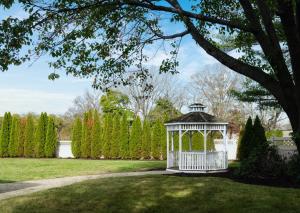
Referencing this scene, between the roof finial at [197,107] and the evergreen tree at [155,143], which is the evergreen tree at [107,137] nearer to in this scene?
the evergreen tree at [155,143]

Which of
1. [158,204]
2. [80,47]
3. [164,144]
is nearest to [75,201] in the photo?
[158,204]

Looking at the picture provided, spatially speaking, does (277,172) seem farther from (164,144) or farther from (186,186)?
(164,144)

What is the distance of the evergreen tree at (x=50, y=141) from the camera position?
2871 cm

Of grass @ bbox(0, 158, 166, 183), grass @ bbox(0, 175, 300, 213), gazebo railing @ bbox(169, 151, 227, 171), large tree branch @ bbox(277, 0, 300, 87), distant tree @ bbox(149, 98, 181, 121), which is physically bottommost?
grass @ bbox(0, 175, 300, 213)

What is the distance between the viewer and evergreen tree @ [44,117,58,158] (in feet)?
94.2

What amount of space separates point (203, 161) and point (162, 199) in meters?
7.93

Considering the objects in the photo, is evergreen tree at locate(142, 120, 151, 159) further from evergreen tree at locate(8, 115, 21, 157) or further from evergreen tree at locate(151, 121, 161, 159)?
evergreen tree at locate(8, 115, 21, 157)

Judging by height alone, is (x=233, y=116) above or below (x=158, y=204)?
above

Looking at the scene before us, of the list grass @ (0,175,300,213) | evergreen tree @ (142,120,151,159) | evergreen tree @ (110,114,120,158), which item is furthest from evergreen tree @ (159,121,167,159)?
grass @ (0,175,300,213)

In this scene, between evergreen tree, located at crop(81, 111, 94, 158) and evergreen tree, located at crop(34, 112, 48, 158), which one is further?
evergreen tree, located at crop(34, 112, 48, 158)

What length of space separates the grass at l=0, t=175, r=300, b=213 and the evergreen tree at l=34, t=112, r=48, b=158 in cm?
1877

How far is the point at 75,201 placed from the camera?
9.37m

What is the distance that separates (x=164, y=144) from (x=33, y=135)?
9167 millimetres

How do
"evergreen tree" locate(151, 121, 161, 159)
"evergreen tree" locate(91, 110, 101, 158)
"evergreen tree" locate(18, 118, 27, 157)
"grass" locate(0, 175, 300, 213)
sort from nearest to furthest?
"grass" locate(0, 175, 300, 213), "evergreen tree" locate(151, 121, 161, 159), "evergreen tree" locate(91, 110, 101, 158), "evergreen tree" locate(18, 118, 27, 157)
